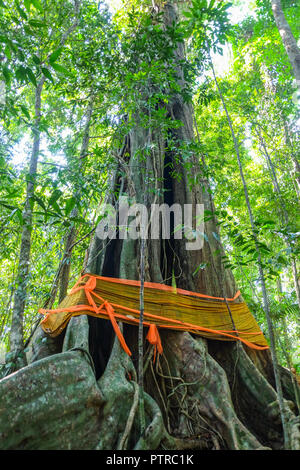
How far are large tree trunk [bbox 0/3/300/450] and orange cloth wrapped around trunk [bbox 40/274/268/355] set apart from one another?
0.11 metres

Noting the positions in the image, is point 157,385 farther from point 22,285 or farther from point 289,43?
point 289,43

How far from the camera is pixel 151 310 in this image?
2693mm

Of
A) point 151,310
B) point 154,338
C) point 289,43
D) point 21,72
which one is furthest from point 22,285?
point 289,43

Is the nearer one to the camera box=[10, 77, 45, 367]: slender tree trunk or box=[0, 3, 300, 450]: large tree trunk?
box=[0, 3, 300, 450]: large tree trunk

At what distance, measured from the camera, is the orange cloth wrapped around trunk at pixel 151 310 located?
254 cm

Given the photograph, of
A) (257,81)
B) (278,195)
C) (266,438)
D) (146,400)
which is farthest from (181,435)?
(257,81)

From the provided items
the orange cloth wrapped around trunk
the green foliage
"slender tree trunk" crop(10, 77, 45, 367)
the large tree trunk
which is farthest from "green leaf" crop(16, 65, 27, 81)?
the orange cloth wrapped around trunk

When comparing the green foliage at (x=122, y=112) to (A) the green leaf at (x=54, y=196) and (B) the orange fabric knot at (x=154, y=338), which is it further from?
(B) the orange fabric knot at (x=154, y=338)

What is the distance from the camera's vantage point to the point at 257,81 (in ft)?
21.1

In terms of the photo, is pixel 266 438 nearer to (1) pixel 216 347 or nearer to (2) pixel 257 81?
(1) pixel 216 347

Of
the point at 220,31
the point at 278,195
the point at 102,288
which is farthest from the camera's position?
the point at 278,195

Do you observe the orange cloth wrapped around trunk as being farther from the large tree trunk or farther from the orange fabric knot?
the large tree trunk

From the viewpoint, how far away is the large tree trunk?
1.81m
